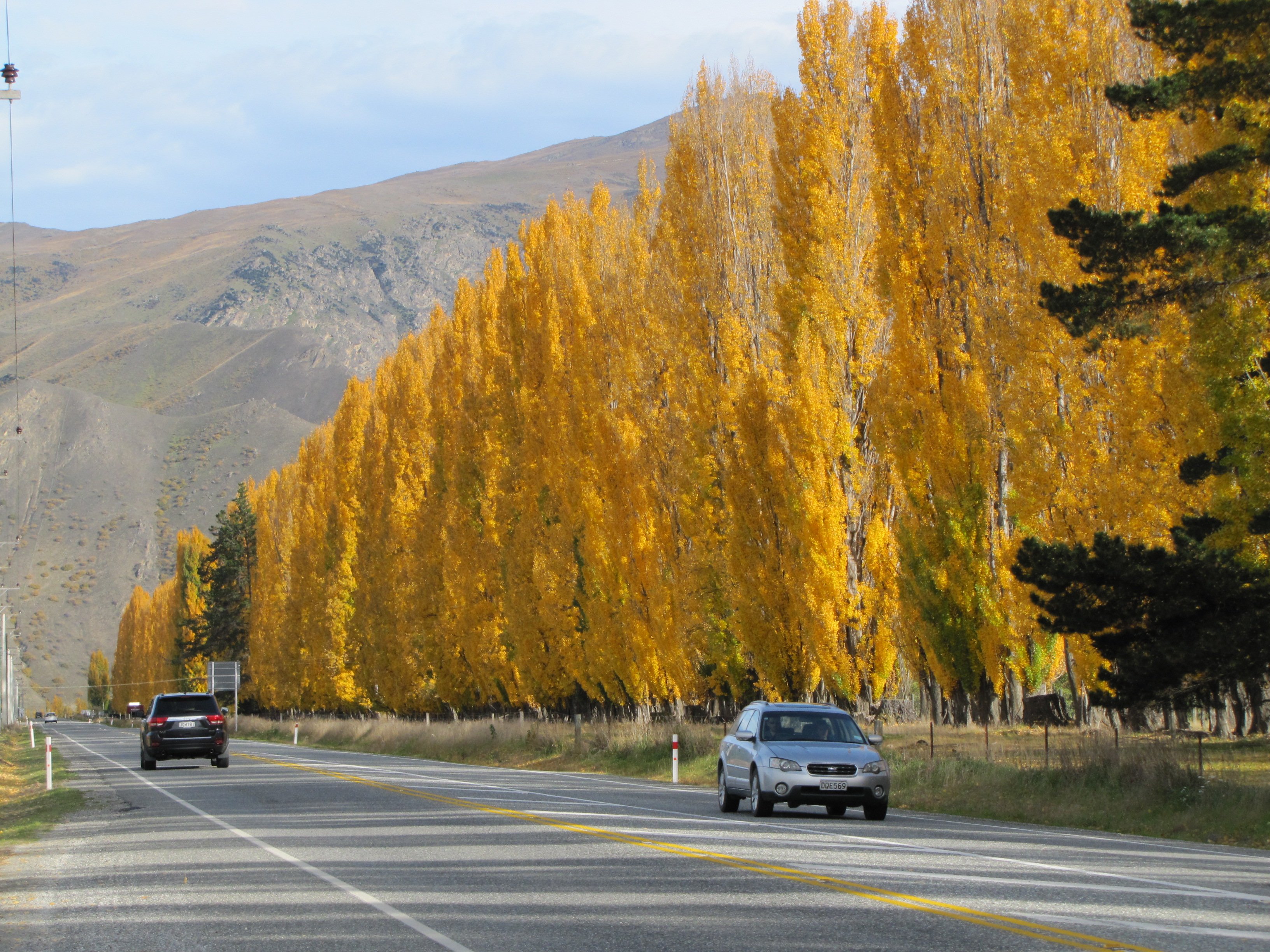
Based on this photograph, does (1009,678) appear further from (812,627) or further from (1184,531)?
(1184,531)

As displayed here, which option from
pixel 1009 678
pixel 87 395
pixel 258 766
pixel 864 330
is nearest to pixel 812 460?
pixel 864 330

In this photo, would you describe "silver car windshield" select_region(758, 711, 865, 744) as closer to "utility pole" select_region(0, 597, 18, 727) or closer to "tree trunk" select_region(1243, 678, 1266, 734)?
"tree trunk" select_region(1243, 678, 1266, 734)

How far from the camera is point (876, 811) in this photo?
703 inches

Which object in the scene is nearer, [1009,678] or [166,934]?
[166,934]

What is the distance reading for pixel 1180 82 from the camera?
17078mm

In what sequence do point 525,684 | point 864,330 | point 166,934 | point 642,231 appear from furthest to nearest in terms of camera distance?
point 525,684, point 642,231, point 864,330, point 166,934

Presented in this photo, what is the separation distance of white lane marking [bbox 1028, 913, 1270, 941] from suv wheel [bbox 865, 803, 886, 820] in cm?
827

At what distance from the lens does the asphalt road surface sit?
9.08m

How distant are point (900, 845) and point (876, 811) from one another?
3417 millimetres

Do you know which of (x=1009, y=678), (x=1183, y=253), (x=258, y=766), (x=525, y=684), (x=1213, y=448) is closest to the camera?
(x=1183, y=253)

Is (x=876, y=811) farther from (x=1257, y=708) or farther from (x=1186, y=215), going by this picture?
(x=1186, y=215)

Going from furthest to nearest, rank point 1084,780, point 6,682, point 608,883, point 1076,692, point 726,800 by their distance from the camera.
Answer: point 6,682
point 1076,692
point 726,800
point 1084,780
point 608,883

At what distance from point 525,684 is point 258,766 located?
382 inches

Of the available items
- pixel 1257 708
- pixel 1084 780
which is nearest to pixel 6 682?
pixel 1084 780
